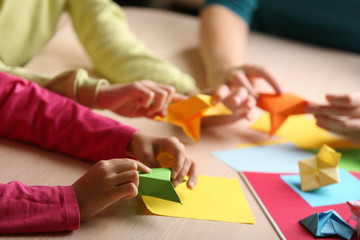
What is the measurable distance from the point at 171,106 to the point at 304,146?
0.90 feet

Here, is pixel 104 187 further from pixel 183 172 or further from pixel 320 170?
pixel 320 170

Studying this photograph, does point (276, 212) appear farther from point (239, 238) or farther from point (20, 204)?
point (20, 204)

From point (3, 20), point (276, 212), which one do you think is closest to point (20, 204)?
point (276, 212)

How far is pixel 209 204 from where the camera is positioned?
640 millimetres

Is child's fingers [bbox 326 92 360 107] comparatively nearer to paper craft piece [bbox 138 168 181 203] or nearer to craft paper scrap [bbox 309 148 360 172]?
craft paper scrap [bbox 309 148 360 172]

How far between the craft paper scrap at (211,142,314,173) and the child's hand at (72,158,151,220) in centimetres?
25

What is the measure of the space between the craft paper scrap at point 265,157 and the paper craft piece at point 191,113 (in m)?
0.06

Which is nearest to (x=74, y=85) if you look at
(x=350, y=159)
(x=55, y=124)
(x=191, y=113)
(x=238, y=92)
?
(x=55, y=124)

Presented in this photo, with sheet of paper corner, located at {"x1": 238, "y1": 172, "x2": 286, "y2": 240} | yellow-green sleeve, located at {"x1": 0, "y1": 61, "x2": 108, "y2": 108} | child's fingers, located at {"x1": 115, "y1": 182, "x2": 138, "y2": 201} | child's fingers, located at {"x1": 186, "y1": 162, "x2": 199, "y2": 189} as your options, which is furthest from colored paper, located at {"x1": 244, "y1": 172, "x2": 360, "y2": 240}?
yellow-green sleeve, located at {"x1": 0, "y1": 61, "x2": 108, "y2": 108}

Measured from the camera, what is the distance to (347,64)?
125 centimetres

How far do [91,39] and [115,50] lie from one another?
0.26ft

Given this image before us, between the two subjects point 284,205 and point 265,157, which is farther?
point 265,157

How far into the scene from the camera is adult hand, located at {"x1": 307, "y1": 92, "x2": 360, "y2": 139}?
2.92 ft

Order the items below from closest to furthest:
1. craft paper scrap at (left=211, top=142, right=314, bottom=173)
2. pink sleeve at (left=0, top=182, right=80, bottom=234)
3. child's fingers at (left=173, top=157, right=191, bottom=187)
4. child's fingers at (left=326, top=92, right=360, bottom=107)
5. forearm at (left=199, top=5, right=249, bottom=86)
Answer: pink sleeve at (left=0, top=182, right=80, bottom=234) → child's fingers at (left=173, top=157, right=191, bottom=187) → craft paper scrap at (left=211, top=142, right=314, bottom=173) → child's fingers at (left=326, top=92, right=360, bottom=107) → forearm at (left=199, top=5, right=249, bottom=86)
